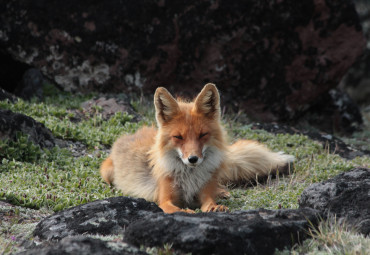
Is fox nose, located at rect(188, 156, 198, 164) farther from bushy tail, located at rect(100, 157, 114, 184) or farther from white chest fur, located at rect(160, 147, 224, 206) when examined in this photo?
bushy tail, located at rect(100, 157, 114, 184)

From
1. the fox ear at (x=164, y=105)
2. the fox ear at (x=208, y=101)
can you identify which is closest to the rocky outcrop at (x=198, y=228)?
the fox ear at (x=164, y=105)

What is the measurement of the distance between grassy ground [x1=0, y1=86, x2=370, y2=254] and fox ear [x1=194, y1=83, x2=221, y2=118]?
1099mm

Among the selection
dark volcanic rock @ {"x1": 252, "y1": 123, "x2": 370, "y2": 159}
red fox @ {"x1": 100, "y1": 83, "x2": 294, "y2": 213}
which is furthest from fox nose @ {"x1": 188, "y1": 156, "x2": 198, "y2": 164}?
dark volcanic rock @ {"x1": 252, "y1": 123, "x2": 370, "y2": 159}

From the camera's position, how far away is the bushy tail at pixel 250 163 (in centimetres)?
660

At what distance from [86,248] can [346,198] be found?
2552mm

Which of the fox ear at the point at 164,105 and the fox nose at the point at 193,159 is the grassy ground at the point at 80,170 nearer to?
the fox nose at the point at 193,159

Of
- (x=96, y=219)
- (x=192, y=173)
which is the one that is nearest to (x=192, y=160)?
(x=192, y=173)

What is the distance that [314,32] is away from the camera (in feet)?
34.6

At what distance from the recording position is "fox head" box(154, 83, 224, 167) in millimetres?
5449

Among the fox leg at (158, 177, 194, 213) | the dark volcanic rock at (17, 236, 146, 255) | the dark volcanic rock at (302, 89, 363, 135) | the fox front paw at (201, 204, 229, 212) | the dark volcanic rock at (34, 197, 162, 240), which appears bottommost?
the dark volcanic rock at (302, 89, 363, 135)

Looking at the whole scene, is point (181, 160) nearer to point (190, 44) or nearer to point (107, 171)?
point (107, 171)

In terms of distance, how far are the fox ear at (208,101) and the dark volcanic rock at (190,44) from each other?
4.48 meters

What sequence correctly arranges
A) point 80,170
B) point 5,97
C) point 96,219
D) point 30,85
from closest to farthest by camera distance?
point 96,219 → point 80,170 → point 5,97 → point 30,85

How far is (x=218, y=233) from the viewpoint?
3.60 metres
